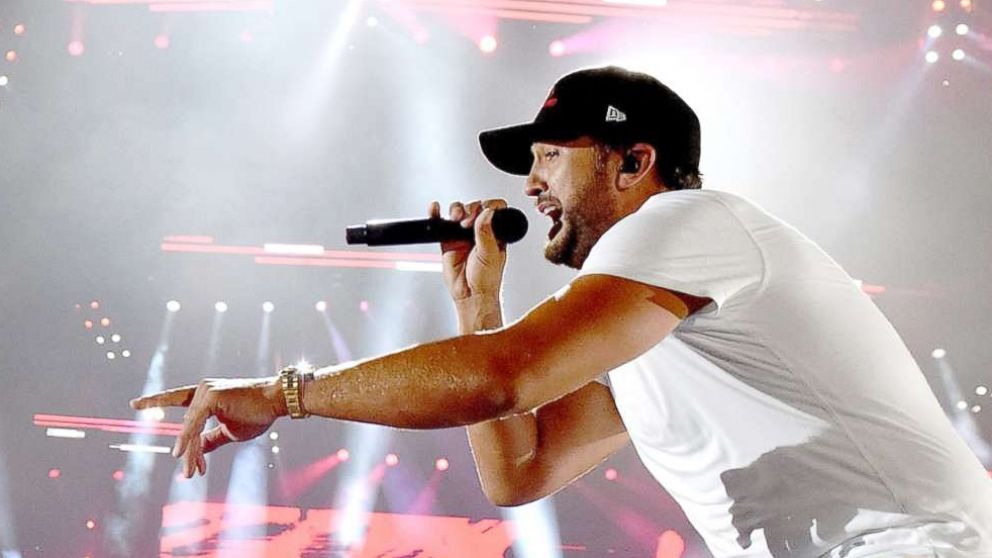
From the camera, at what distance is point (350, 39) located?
4.33m

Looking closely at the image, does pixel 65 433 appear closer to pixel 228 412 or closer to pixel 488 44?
pixel 488 44

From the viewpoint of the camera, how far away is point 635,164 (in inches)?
68.8

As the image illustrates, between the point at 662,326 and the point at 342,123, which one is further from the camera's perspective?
the point at 342,123

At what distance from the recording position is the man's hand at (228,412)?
129cm

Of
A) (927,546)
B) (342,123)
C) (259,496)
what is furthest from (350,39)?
(927,546)

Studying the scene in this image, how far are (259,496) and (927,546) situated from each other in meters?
3.23

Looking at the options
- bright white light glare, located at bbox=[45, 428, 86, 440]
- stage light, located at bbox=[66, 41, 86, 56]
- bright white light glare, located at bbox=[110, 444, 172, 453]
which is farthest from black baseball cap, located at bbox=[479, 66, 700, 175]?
stage light, located at bbox=[66, 41, 86, 56]

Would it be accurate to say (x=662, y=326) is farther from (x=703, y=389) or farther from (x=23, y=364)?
(x=23, y=364)

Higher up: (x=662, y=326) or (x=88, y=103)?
(x=88, y=103)

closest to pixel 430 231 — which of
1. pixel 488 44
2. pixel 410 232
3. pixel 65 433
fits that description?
pixel 410 232

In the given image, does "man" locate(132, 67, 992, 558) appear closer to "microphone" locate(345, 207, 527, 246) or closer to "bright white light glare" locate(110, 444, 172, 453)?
"microphone" locate(345, 207, 527, 246)

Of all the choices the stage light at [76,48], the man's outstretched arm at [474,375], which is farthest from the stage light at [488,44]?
the man's outstretched arm at [474,375]

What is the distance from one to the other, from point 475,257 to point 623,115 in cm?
42

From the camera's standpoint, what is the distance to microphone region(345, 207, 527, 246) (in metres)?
1.90
